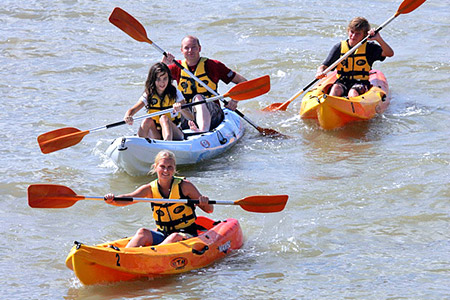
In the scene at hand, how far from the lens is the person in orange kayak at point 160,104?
24.0 feet

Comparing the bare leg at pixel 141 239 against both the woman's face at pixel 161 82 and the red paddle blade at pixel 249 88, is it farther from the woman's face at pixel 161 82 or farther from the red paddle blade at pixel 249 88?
the red paddle blade at pixel 249 88

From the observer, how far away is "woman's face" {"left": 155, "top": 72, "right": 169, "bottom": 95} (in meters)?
7.33

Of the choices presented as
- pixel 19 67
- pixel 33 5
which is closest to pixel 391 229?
pixel 19 67

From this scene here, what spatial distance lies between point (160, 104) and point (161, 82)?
253mm

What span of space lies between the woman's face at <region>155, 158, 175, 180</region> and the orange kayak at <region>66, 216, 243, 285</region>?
499 mm

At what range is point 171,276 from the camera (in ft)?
17.3

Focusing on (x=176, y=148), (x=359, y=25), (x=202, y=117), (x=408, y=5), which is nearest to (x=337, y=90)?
(x=359, y=25)

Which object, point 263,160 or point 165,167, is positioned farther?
point 263,160

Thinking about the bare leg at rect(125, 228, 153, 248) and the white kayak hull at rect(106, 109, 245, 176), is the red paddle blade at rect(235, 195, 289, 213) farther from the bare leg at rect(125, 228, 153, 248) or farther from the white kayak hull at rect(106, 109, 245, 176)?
the white kayak hull at rect(106, 109, 245, 176)

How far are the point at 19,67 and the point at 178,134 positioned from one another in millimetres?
5276

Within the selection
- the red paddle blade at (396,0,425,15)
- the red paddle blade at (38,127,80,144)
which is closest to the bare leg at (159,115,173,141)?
the red paddle blade at (38,127,80,144)

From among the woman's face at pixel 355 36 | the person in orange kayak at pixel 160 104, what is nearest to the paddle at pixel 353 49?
the woman's face at pixel 355 36

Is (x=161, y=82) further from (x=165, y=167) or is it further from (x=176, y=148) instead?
(x=165, y=167)

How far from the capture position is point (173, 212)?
5.49 meters
